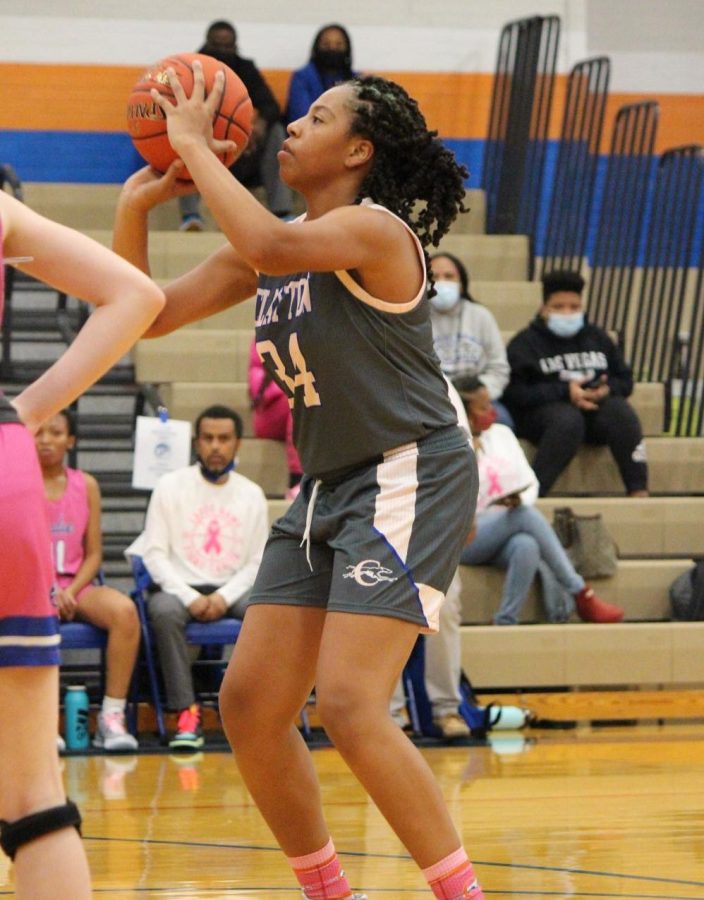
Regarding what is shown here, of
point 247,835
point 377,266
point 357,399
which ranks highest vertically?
point 377,266

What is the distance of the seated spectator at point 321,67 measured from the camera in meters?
9.80

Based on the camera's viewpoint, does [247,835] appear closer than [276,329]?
No

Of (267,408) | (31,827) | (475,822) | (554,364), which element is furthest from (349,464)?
(554,364)

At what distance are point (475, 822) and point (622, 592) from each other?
3015mm

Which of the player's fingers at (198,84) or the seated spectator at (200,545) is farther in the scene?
the seated spectator at (200,545)

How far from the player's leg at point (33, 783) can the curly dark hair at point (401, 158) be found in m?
1.49

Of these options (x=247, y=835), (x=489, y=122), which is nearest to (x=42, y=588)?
(x=247, y=835)

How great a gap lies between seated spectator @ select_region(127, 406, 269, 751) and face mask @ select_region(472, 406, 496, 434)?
1.05 meters

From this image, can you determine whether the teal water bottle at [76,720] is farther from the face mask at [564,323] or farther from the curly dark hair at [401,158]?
the curly dark hair at [401,158]

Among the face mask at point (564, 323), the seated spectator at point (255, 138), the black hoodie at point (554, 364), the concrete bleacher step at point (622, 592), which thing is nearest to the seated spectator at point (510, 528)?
the concrete bleacher step at point (622, 592)

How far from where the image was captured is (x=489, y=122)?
10422 mm

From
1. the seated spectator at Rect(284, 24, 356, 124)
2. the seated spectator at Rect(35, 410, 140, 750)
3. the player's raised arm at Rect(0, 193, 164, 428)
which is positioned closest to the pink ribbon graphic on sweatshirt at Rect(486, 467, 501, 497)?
the seated spectator at Rect(35, 410, 140, 750)

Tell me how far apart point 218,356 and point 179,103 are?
5081mm

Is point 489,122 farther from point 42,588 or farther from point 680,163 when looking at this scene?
point 42,588
